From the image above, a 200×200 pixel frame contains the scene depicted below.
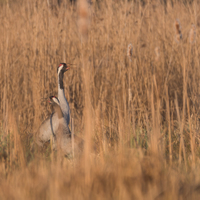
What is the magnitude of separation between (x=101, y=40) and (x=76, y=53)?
13.2 inches

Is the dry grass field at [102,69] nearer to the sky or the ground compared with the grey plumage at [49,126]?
nearer to the sky

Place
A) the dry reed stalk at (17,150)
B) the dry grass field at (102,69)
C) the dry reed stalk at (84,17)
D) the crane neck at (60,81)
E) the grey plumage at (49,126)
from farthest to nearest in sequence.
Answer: the crane neck at (60,81)
the grey plumage at (49,126)
the dry grass field at (102,69)
the dry reed stalk at (17,150)
the dry reed stalk at (84,17)

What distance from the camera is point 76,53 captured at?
4.52 meters

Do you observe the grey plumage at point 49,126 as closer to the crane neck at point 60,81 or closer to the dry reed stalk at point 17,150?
the crane neck at point 60,81

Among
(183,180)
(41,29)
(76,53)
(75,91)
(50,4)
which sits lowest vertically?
(183,180)

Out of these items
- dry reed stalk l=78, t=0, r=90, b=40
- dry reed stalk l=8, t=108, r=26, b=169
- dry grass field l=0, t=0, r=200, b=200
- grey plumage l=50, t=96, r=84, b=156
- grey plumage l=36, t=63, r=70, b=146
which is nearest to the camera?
dry reed stalk l=78, t=0, r=90, b=40

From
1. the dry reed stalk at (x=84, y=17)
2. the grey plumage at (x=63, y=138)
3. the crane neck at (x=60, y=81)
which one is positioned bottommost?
the grey plumage at (x=63, y=138)

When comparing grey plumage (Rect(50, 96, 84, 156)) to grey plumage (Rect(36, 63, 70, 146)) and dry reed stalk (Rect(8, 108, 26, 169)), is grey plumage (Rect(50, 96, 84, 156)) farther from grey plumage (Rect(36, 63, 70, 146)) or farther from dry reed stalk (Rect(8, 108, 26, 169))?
dry reed stalk (Rect(8, 108, 26, 169))

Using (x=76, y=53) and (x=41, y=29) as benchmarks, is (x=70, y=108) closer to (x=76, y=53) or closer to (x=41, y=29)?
(x=76, y=53)

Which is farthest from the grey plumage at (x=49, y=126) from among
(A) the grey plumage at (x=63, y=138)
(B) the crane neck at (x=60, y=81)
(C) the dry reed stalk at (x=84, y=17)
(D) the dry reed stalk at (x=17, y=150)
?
(C) the dry reed stalk at (x=84, y=17)

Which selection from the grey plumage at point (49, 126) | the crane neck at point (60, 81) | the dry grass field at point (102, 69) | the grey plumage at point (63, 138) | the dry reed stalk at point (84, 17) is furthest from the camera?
the crane neck at point (60, 81)

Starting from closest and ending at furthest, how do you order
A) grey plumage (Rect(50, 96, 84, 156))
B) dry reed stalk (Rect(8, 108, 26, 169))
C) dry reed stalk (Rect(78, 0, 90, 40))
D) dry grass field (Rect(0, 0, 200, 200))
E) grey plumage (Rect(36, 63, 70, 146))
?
dry reed stalk (Rect(78, 0, 90, 40))
dry reed stalk (Rect(8, 108, 26, 169))
grey plumage (Rect(50, 96, 84, 156))
dry grass field (Rect(0, 0, 200, 200))
grey plumage (Rect(36, 63, 70, 146))

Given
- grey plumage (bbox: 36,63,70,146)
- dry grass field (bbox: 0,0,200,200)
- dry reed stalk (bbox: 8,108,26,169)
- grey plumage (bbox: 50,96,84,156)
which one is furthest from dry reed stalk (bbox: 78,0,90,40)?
grey plumage (bbox: 36,63,70,146)

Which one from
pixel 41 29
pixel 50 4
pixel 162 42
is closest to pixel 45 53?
pixel 41 29
